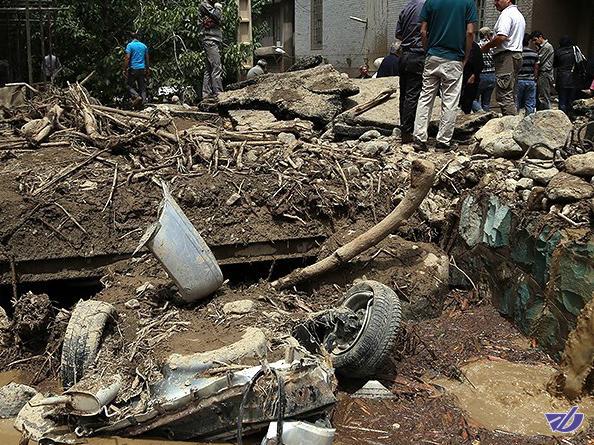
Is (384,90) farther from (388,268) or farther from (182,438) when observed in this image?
(182,438)

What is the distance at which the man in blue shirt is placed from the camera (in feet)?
39.0

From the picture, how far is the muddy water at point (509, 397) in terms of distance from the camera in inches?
166

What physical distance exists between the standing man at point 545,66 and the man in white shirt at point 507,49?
1.50 meters

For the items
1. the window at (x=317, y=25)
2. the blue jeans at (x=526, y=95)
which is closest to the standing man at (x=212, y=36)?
the blue jeans at (x=526, y=95)

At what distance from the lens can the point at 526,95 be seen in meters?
8.91

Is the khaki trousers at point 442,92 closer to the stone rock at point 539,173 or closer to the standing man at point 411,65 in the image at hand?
the standing man at point 411,65

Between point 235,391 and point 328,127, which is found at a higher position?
point 328,127


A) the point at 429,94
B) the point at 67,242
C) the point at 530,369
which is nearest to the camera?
the point at 530,369

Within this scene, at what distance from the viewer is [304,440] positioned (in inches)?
142

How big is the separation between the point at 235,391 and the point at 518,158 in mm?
3899

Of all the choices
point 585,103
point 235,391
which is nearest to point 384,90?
point 585,103

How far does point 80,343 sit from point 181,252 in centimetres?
97

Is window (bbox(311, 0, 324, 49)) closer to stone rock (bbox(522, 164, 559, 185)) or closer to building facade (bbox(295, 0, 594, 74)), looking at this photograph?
building facade (bbox(295, 0, 594, 74))

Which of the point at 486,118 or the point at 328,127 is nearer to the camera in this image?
the point at 486,118
